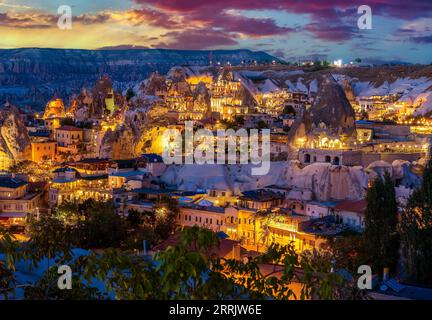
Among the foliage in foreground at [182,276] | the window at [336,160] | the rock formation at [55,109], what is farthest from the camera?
the rock formation at [55,109]

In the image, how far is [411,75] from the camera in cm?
7612

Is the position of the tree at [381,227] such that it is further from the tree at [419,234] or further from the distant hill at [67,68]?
the distant hill at [67,68]

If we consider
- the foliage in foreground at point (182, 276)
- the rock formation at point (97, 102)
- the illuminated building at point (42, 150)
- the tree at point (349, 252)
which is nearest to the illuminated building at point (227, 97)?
the rock formation at point (97, 102)

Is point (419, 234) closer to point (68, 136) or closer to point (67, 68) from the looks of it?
point (68, 136)

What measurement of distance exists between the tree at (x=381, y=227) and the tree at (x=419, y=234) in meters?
0.54

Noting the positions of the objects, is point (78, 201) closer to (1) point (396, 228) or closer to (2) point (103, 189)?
(2) point (103, 189)

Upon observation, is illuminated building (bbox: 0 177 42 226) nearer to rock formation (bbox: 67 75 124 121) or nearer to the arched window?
the arched window

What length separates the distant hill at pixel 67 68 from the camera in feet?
386

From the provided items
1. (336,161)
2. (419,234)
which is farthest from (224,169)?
(419,234)

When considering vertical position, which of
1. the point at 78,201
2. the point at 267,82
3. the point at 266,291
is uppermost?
the point at 267,82

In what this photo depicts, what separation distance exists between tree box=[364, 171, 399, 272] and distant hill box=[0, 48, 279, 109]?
8854 centimetres

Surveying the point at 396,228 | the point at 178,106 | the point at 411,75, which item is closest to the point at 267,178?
the point at 396,228
